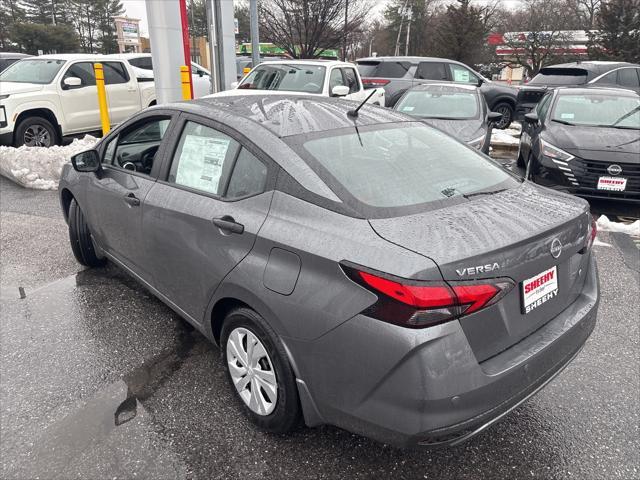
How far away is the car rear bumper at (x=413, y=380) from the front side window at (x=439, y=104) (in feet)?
21.4

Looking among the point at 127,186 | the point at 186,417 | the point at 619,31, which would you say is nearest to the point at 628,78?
the point at 127,186

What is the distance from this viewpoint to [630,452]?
95.0 inches

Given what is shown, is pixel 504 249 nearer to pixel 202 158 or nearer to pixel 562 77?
pixel 202 158

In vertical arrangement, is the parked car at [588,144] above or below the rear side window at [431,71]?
below

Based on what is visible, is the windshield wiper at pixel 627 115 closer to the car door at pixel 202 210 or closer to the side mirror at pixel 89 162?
the car door at pixel 202 210

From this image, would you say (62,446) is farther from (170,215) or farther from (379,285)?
(379,285)

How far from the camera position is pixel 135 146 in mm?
3732

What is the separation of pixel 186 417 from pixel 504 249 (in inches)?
71.8

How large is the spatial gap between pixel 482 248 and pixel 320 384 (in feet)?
2.79

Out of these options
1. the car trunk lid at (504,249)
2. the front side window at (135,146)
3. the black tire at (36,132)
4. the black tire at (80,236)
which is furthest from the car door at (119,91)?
the car trunk lid at (504,249)

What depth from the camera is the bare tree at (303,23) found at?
20.3 meters

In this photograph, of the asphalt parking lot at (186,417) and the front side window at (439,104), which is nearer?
the asphalt parking lot at (186,417)

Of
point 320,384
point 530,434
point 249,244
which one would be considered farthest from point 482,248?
point 530,434

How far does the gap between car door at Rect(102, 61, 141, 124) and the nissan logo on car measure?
29.2ft
